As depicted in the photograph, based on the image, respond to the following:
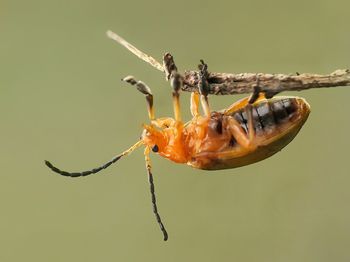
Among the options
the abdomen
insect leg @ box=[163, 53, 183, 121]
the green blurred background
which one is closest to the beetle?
the abdomen

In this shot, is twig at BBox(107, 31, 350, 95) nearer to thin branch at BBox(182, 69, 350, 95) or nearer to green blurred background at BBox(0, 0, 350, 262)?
thin branch at BBox(182, 69, 350, 95)

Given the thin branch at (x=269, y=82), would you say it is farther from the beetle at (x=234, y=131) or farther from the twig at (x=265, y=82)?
the beetle at (x=234, y=131)

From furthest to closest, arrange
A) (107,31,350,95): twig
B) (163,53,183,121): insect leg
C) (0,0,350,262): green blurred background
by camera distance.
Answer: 1. (0,0,350,262): green blurred background
2. (163,53,183,121): insect leg
3. (107,31,350,95): twig

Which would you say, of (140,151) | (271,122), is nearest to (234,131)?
(271,122)

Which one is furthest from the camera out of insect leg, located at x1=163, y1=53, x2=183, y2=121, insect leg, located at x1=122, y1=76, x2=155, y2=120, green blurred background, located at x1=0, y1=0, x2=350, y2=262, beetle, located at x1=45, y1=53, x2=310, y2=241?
green blurred background, located at x1=0, y1=0, x2=350, y2=262

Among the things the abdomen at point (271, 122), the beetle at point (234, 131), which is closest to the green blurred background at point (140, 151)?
the beetle at point (234, 131)

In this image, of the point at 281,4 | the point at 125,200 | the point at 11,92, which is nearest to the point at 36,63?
the point at 11,92

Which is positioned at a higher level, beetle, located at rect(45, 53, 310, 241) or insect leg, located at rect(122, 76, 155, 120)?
insect leg, located at rect(122, 76, 155, 120)

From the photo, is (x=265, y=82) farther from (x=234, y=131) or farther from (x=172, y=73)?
(x=234, y=131)
